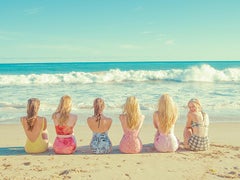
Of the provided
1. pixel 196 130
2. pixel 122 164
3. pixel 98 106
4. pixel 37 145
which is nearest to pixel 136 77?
A: pixel 196 130

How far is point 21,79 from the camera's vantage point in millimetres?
27344

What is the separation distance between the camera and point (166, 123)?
5.61 m

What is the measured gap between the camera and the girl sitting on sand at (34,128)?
5527 millimetres

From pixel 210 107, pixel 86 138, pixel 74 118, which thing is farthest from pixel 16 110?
pixel 210 107

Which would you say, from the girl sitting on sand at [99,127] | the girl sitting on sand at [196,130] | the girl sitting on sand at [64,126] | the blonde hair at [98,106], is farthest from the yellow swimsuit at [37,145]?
the girl sitting on sand at [196,130]

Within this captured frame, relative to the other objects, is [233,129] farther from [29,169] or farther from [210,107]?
[29,169]

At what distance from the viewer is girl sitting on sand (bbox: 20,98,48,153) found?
18.1 ft

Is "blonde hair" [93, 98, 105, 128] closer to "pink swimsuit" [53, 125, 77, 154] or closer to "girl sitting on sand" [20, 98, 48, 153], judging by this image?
"pink swimsuit" [53, 125, 77, 154]

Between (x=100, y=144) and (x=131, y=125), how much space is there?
63 centimetres

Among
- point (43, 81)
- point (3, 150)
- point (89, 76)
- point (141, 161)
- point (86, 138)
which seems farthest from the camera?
point (89, 76)

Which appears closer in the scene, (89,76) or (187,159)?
(187,159)

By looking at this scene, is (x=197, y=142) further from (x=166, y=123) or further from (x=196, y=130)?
(x=166, y=123)

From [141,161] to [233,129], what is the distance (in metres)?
3.55

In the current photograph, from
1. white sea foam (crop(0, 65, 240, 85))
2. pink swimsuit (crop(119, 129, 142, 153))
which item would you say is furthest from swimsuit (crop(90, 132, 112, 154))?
white sea foam (crop(0, 65, 240, 85))
